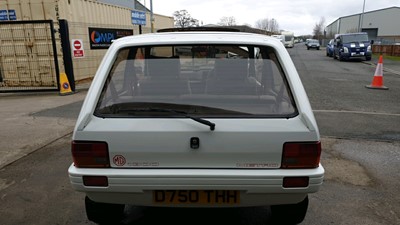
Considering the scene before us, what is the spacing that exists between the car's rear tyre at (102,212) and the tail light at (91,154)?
523 millimetres

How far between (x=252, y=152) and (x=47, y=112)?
6.57 meters

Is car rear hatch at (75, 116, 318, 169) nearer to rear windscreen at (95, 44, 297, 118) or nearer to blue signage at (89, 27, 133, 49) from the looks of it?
rear windscreen at (95, 44, 297, 118)

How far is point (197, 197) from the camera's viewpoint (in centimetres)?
238

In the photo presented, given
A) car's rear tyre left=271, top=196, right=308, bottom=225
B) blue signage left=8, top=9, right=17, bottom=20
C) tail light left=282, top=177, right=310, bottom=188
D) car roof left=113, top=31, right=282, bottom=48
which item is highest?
blue signage left=8, top=9, right=17, bottom=20

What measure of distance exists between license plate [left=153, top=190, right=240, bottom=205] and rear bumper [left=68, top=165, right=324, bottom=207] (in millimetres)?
60

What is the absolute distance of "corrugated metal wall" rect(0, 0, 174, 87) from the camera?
11.1 metres

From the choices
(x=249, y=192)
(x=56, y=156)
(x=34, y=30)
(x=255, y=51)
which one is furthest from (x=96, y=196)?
(x=34, y=30)

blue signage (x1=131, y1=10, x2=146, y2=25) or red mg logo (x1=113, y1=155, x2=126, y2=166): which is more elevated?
blue signage (x1=131, y1=10, x2=146, y2=25)

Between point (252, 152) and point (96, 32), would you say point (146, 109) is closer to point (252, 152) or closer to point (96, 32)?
point (252, 152)

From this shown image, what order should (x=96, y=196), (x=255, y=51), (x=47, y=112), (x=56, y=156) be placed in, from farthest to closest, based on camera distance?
(x=47, y=112)
(x=56, y=156)
(x=255, y=51)
(x=96, y=196)

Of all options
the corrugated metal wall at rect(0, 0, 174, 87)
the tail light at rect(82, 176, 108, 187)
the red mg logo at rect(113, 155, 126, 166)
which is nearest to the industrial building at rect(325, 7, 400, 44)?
the corrugated metal wall at rect(0, 0, 174, 87)

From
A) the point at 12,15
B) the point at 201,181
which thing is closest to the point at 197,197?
the point at 201,181

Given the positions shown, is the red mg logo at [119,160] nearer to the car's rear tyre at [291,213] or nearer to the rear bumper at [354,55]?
the car's rear tyre at [291,213]

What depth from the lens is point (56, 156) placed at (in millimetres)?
4738
